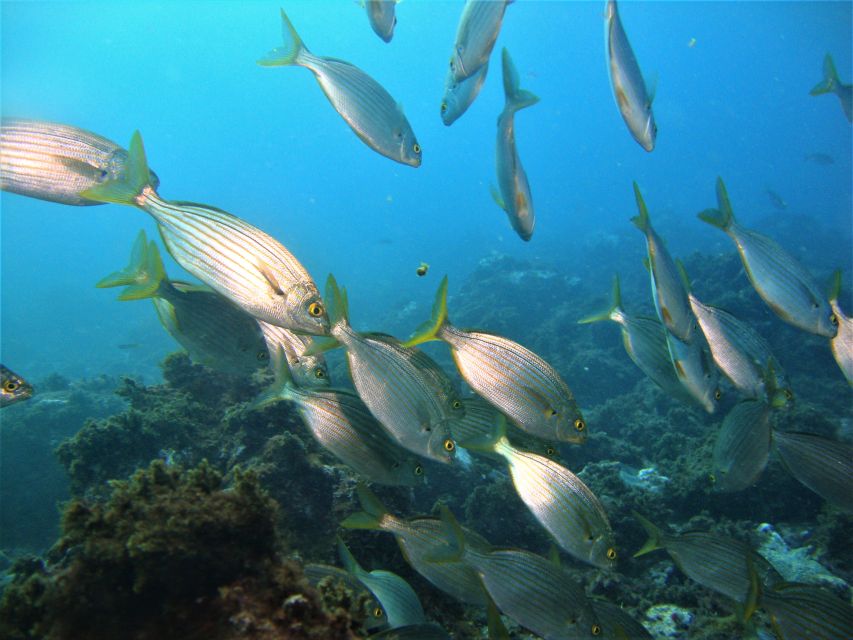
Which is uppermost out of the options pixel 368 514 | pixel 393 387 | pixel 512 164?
pixel 512 164

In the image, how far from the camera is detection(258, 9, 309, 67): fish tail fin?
3165 millimetres

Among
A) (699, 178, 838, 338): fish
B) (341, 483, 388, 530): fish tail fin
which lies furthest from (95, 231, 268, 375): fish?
(699, 178, 838, 338): fish

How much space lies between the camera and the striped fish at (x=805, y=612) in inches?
94.1

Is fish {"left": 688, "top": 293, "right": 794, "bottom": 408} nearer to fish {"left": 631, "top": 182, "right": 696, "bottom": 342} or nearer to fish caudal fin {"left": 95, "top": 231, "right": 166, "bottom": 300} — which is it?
fish {"left": 631, "top": 182, "right": 696, "bottom": 342}

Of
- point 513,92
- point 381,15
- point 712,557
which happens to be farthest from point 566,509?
point 381,15

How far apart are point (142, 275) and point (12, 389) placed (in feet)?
4.45

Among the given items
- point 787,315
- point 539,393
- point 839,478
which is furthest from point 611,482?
point 539,393

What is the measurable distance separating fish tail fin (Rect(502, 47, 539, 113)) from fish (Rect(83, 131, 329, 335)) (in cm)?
205

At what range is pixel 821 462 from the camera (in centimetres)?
295

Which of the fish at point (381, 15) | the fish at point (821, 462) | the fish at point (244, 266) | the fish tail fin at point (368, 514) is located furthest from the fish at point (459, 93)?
the fish at point (821, 462)

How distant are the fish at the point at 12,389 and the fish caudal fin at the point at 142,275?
3.66 ft

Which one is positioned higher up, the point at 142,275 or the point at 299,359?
the point at 142,275

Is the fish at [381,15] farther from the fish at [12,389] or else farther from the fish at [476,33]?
the fish at [12,389]

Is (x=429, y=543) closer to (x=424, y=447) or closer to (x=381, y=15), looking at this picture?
(x=424, y=447)
